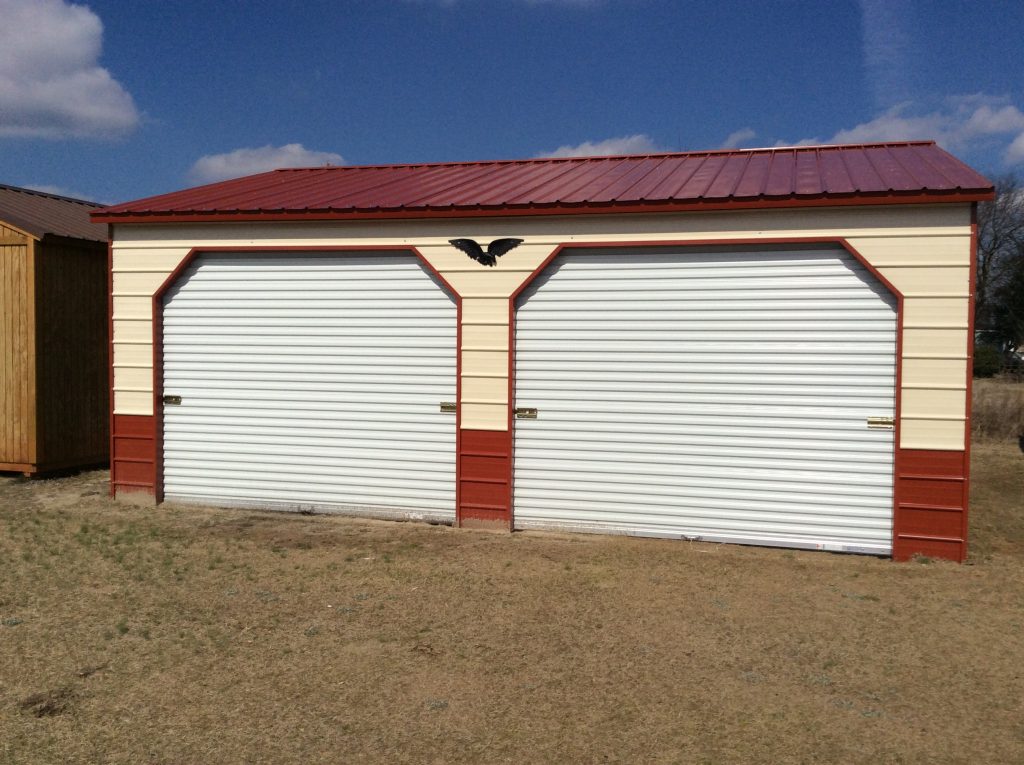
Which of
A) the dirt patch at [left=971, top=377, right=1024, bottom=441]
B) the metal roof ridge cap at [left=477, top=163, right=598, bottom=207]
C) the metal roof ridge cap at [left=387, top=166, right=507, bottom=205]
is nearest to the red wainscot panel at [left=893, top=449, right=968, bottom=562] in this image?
the metal roof ridge cap at [left=477, top=163, right=598, bottom=207]

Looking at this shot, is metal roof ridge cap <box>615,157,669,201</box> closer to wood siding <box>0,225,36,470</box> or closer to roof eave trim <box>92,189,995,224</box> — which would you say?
roof eave trim <box>92,189,995,224</box>

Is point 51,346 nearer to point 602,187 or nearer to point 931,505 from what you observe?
point 602,187

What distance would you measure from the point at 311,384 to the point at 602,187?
12.1ft

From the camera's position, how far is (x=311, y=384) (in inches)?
351

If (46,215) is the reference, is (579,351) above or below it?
below

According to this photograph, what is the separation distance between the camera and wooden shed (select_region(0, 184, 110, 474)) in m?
10.4

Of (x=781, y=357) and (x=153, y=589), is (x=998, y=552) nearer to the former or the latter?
(x=781, y=357)

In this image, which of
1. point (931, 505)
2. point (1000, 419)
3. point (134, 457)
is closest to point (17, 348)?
point (134, 457)

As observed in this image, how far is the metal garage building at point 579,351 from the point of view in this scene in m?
7.31

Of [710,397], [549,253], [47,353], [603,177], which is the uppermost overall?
[603,177]

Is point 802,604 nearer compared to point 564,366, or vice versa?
point 802,604

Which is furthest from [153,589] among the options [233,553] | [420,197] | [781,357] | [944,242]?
[944,242]

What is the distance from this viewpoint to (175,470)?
9.30 m

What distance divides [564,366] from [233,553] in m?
3.48
